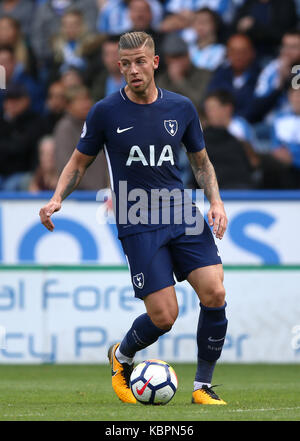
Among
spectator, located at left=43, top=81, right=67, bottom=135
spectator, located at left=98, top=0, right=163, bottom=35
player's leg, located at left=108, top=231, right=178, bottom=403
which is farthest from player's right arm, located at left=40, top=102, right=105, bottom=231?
spectator, located at left=98, top=0, right=163, bottom=35

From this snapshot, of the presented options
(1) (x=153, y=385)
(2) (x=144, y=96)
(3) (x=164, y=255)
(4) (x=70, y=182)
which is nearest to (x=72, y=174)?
(4) (x=70, y=182)

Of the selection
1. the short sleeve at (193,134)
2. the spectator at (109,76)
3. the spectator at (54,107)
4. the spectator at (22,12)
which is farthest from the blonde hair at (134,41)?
the spectator at (22,12)

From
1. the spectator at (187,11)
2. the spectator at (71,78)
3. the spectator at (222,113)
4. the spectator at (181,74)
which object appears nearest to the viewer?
the spectator at (222,113)

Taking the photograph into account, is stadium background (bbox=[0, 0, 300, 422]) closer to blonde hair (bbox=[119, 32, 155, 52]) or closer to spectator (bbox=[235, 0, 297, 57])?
spectator (bbox=[235, 0, 297, 57])

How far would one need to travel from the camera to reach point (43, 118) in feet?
46.9

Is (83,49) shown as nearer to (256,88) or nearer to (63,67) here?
(63,67)

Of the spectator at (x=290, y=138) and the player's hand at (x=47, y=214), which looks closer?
the player's hand at (x=47, y=214)

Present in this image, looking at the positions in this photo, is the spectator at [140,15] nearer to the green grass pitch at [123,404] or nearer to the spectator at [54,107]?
the spectator at [54,107]

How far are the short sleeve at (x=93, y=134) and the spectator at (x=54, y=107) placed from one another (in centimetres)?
710

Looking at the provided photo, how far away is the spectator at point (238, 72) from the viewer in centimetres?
1392

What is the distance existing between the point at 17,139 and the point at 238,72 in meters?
3.28

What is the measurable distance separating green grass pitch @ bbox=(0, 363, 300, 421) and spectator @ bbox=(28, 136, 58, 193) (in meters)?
2.91

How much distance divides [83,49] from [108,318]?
557 cm

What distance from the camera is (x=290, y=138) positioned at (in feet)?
41.8
